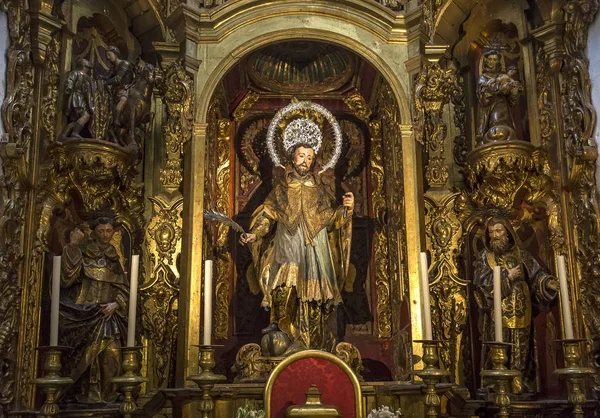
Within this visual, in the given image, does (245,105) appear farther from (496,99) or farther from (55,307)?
(55,307)

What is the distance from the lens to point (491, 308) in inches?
243

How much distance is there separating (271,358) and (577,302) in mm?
2295

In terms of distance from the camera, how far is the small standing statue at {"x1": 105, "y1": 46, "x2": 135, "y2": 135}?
6.46 metres

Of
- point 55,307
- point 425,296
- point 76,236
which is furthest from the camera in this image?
point 76,236

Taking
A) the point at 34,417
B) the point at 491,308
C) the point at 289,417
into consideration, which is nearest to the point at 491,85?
the point at 491,308

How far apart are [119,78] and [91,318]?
78.9 inches

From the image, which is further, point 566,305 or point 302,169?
point 302,169

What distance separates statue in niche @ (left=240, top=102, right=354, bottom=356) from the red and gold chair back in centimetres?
51

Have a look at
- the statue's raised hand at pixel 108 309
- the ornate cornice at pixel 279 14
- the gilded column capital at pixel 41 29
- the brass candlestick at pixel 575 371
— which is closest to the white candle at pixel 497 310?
the brass candlestick at pixel 575 371

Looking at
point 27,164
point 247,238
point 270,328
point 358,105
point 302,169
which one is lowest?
point 270,328

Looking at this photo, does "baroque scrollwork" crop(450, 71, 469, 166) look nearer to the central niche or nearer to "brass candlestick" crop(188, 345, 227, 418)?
the central niche

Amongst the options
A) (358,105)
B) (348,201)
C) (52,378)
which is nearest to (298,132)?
(348,201)

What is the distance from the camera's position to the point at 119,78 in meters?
6.60

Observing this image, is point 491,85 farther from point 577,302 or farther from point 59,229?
point 59,229
